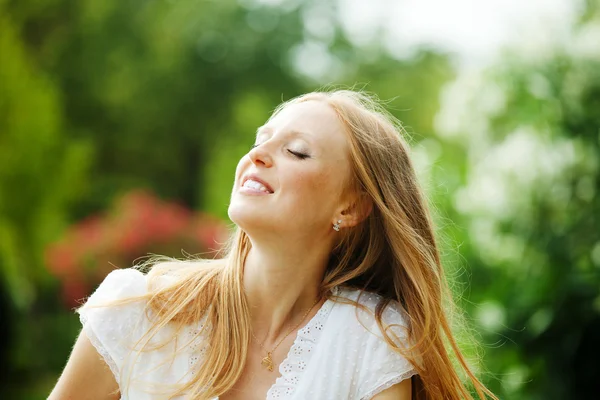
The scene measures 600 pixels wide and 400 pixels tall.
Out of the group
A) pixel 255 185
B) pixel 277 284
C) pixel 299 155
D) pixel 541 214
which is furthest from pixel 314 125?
pixel 541 214

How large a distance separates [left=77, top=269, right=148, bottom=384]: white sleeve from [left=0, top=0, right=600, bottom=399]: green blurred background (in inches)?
43.5

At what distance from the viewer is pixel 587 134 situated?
15.0 ft

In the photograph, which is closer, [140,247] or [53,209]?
[140,247]

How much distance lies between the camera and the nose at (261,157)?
92.6 inches

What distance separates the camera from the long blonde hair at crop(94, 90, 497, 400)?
2361 mm

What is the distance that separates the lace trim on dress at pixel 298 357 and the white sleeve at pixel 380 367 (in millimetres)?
169

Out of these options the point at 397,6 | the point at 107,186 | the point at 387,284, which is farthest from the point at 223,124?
the point at 387,284

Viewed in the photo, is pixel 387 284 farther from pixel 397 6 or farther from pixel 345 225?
pixel 397 6

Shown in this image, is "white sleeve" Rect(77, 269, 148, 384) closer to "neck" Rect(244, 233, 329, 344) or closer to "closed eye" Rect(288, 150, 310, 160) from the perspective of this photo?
"neck" Rect(244, 233, 329, 344)

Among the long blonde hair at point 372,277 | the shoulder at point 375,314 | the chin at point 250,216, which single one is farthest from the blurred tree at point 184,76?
the chin at point 250,216

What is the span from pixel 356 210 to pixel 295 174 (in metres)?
0.31

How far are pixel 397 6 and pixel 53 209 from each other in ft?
47.4

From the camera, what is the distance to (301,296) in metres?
2.55

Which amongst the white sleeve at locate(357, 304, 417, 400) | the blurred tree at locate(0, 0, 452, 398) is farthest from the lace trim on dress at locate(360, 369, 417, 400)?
the blurred tree at locate(0, 0, 452, 398)
